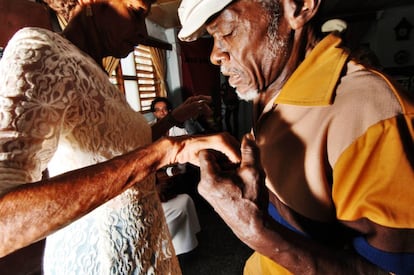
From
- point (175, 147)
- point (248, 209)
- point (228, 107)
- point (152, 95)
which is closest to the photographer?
point (248, 209)

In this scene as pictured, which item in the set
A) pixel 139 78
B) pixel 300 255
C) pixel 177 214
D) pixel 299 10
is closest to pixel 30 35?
pixel 299 10

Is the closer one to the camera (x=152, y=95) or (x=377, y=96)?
(x=377, y=96)

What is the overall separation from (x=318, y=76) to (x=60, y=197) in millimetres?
675

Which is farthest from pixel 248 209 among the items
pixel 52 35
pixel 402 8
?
pixel 402 8

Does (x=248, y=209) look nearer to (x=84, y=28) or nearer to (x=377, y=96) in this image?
(x=377, y=96)

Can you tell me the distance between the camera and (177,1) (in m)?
3.64

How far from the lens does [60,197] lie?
1.63 ft

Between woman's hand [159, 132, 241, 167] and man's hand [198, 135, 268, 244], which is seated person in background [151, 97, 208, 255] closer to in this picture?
woman's hand [159, 132, 241, 167]

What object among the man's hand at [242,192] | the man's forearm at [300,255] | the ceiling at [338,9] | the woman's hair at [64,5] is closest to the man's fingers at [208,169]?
the man's hand at [242,192]

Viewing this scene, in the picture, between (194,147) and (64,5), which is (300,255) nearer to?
(194,147)

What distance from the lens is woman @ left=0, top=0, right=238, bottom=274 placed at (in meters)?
0.48

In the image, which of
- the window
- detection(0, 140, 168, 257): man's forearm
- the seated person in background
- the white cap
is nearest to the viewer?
detection(0, 140, 168, 257): man's forearm

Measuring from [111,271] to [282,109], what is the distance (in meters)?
0.70

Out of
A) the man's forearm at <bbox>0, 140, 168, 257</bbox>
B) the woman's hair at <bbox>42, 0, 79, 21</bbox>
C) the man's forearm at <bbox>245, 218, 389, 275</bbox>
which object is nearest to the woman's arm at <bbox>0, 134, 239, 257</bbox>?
the man's forearm at <bbox>0, 140, 168, 257</bbox>
